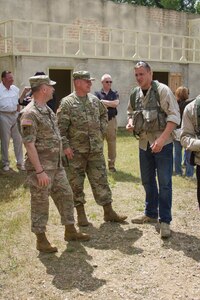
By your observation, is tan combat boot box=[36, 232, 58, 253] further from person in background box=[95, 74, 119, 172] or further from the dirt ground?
person in background box=[95, 74, 119, 172]

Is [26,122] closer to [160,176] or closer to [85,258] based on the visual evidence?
[85,258]

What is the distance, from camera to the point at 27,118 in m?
3.69

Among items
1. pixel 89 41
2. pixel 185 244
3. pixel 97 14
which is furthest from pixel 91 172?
pixel 97 14

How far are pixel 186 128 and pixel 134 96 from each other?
0.98 metres

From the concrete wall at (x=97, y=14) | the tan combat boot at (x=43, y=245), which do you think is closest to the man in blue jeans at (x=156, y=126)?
the tan combat boot at (x=43, y=245)

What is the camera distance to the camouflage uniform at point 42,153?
3711 millimetres

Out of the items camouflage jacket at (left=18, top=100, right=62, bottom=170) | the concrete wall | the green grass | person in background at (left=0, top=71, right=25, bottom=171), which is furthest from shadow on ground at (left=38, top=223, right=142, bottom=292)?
the concrete wall

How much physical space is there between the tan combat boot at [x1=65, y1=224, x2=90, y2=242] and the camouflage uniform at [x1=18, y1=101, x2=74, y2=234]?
1.36 feet

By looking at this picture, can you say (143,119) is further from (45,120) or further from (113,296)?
(113,296)

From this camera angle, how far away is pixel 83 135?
4.51m

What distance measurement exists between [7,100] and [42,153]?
148 inches

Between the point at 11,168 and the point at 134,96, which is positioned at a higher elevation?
the point at 134,96

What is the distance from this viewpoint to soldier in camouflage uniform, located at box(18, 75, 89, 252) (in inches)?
146

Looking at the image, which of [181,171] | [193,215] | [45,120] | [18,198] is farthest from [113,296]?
[181,171]
